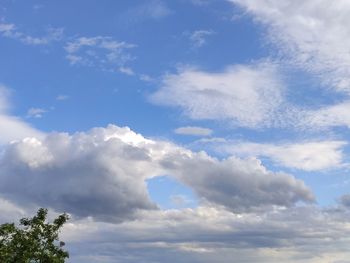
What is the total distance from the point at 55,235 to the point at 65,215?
8.91ft

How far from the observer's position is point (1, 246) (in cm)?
6706

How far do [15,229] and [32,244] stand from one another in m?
2.77

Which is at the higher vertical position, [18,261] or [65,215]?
[65,215]

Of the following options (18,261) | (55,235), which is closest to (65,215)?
(55,235)

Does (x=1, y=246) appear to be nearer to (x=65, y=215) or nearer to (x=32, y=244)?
(x=32, y=244)

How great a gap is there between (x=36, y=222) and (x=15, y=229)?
2647mm

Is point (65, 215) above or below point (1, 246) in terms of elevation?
above

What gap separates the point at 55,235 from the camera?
71.8m

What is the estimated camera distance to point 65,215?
7281cm

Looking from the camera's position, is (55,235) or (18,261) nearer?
(18,261)

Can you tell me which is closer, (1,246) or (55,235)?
(1,246)

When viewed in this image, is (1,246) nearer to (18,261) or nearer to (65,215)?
(18,261)

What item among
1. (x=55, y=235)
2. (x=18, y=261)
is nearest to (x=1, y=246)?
(x=18, y=261)

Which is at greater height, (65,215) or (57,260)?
(65,215)
